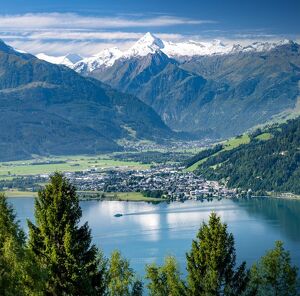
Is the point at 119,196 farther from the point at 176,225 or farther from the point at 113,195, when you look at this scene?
the point at 176,225

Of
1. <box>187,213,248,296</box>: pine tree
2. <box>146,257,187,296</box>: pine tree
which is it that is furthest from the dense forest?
<box>187,213,248,296</box>: pine tree

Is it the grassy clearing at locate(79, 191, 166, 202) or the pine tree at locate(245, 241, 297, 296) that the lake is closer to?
the grassy clearing at locate(79, 191, 166, 202)

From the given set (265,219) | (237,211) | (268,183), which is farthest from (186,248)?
(268,183)

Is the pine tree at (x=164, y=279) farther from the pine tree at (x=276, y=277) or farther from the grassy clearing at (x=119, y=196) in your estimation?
the grassy clearing at (x=119, y=196)

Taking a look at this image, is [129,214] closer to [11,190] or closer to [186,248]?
[186,248]

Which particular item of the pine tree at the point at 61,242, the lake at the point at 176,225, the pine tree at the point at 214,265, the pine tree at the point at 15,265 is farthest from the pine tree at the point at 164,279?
the lake at the point at 176,225
